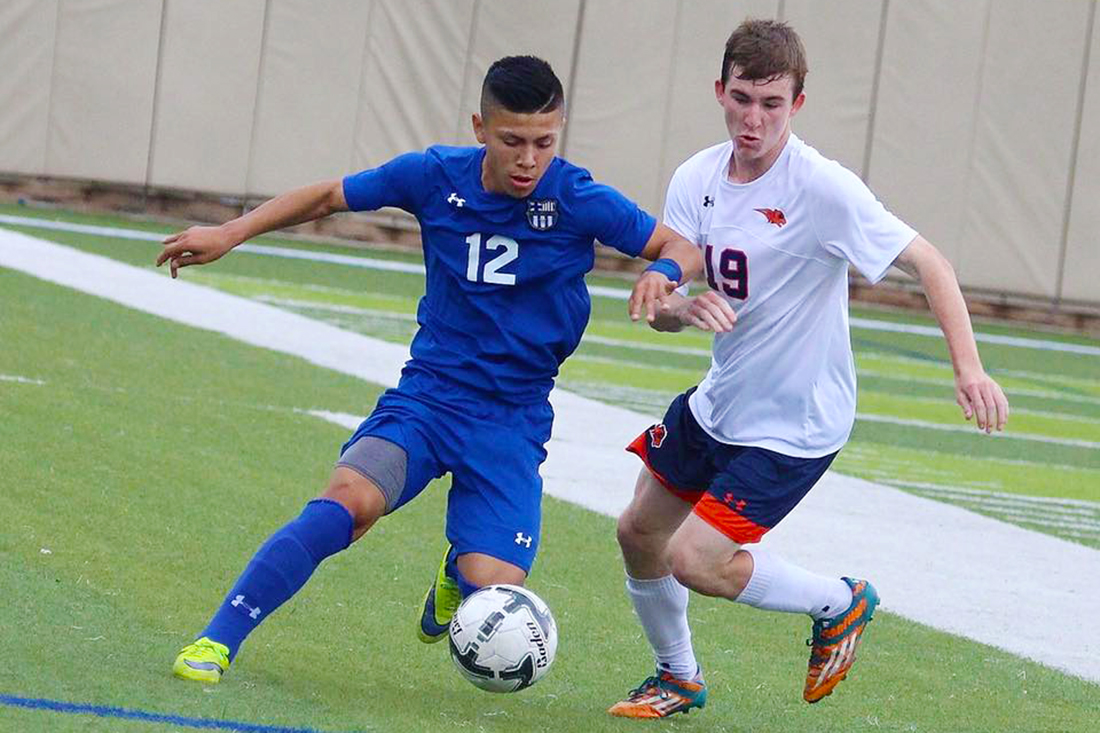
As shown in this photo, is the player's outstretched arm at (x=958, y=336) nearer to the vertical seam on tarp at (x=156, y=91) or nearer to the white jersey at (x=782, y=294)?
the white jersey at (x=782, y=294)

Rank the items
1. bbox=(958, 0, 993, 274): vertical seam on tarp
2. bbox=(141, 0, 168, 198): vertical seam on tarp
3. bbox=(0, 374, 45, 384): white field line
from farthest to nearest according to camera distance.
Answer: bbox=(958, 0, 993, 274): vertical seam on tarp → bbox=(141, 0, 168, 198): vertical seam on tarp → bbox=(0, 374, 45, 384): white field line

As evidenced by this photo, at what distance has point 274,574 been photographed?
5148 millimetres

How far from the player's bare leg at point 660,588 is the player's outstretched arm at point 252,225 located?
4.38 feet

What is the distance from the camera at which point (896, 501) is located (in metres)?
10.6

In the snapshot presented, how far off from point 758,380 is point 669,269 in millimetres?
554

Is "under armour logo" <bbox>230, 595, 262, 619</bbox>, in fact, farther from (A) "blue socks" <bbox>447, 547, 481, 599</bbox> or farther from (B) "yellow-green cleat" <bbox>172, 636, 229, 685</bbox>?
(A) "blue socks" <bbox>447, 547, 481, 599</bbox>

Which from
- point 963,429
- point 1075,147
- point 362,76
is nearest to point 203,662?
point 963,429

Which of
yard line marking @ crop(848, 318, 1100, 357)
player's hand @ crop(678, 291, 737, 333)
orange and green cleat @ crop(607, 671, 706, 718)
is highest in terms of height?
player's hand @ crop(678, 291, 737, 333)

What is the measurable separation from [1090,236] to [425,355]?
19180 mm

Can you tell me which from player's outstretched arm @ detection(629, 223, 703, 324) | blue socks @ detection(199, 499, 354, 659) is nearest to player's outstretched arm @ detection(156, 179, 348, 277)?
blue socks @ detection(199, 499, 354, 659)

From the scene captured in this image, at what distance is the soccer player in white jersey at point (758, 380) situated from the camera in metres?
5.56

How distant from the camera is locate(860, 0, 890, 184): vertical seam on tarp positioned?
2305 centimetres

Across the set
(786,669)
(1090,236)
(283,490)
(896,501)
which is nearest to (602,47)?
(1090,236)

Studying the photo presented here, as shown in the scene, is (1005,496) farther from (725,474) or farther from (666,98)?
(666,98)
